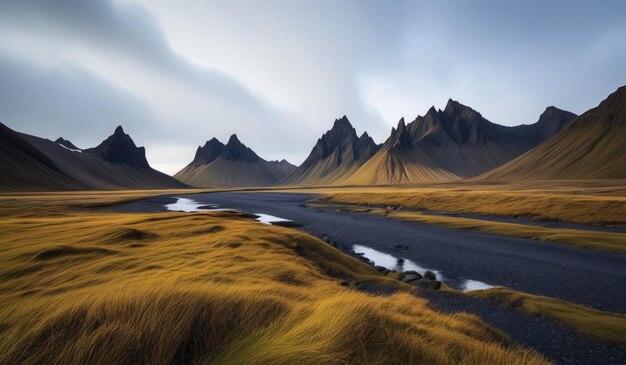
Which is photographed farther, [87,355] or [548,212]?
[548,212]

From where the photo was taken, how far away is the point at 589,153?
165m

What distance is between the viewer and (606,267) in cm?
1786

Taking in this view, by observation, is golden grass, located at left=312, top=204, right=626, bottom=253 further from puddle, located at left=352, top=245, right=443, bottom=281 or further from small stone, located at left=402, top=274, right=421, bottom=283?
small stone, located at left=402, top=274, right=421, bottom=283

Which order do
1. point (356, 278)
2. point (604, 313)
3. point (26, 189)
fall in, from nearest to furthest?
point (604, 313) < point (356, 278) < point (26, 189)

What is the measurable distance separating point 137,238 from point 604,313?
76.1 feet

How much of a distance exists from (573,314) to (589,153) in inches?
8562

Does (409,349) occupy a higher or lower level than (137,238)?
higher

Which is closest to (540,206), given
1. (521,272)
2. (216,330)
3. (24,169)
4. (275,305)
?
(521,272)

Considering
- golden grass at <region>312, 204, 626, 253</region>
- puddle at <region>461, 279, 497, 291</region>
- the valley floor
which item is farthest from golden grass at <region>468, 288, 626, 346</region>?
golden grass at <region>312, 204, 626, 253</region>

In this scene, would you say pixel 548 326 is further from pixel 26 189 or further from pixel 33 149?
pixel 33 149

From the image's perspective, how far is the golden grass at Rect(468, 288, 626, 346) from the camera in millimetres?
9211

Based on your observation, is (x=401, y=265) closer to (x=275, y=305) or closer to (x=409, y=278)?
(x=409, y=278)

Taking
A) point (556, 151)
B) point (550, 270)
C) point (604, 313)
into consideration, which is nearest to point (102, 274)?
point (604, 313)

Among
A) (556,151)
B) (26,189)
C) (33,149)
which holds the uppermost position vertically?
(556,151)
